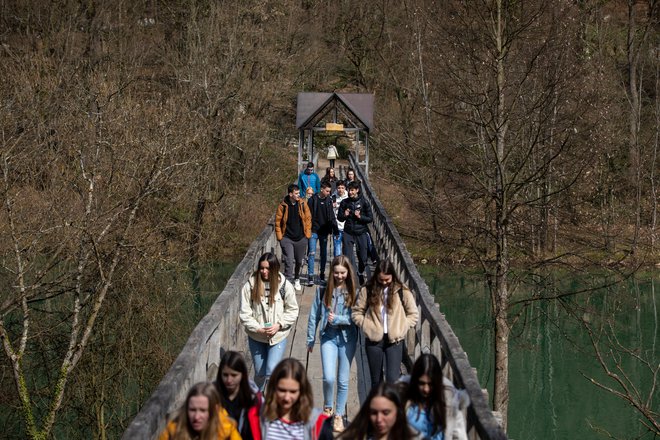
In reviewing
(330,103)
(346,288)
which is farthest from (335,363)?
(330,103)

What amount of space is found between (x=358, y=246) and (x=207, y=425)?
8899mm

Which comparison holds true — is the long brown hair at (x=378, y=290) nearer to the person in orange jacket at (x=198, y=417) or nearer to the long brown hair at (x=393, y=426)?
the long brown hair at (x=393, y=426)

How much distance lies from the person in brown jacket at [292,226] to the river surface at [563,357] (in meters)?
7.31

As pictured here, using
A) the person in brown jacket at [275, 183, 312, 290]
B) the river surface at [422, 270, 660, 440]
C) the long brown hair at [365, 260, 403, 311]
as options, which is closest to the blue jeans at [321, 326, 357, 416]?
the long brown hair at [365, 260, 403, 311]

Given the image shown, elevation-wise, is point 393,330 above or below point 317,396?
above

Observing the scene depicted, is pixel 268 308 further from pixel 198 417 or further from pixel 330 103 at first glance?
pixel 330 103

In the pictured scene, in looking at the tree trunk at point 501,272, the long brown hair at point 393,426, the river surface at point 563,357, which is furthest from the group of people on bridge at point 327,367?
the river surface at point 563,357

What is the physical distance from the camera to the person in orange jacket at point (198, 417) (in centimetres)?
485

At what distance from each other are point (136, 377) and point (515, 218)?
912cm

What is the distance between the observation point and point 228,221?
35.6m

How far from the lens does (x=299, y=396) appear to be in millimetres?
5230

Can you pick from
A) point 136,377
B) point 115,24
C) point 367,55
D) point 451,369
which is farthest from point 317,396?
point 367,55

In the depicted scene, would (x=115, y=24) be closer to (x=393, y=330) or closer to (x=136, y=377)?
(x=136, y=377)

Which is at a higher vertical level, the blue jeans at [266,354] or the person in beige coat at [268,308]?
the person in beige coat at [268,308]
